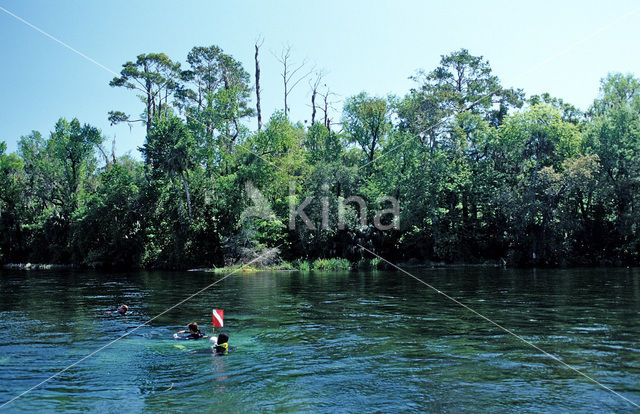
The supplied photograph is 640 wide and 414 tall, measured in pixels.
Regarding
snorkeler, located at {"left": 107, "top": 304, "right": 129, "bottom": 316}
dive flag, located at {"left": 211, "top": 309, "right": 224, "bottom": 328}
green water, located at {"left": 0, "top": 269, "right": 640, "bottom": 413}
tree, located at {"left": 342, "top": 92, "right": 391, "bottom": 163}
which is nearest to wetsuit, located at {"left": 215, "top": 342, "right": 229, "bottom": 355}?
green water, located at {"left": 0, "top": 269, "right": 640, "bottom": 413}

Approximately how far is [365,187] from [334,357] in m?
42.3

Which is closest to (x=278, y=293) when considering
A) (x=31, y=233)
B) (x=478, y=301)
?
(x=478, y=301)

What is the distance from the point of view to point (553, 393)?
916 centimetres

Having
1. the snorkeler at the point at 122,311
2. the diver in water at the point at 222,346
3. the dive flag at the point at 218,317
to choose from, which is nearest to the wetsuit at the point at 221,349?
the diver in water at the point at 222,346

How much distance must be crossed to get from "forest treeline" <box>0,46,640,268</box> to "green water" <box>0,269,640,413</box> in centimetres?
2671

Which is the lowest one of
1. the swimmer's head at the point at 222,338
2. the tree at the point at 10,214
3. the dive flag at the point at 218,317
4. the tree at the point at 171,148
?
the swimmer's head at the point at 222,338

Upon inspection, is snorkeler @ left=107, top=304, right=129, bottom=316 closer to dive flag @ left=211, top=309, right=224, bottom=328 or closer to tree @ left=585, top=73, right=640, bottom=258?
dive flag @ left=211, top=309, right=224, bottom=328

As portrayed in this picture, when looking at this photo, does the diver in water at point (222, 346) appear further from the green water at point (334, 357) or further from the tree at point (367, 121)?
the tree at point (367, 121)

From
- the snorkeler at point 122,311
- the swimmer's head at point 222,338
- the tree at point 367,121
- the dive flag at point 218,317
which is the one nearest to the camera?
the swimmer's head at point 222,338

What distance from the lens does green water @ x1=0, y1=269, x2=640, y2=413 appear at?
29.5 ft

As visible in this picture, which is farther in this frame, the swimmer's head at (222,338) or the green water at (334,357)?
the swimmer's head at (222,338)

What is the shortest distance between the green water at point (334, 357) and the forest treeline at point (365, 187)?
26.7 m

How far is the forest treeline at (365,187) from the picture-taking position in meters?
47.5

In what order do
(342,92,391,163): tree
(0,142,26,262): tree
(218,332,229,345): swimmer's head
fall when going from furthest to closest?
(0,142,26,262): tree → (342,92,391,163): tree → (218,332,229,345): swimmer's head
